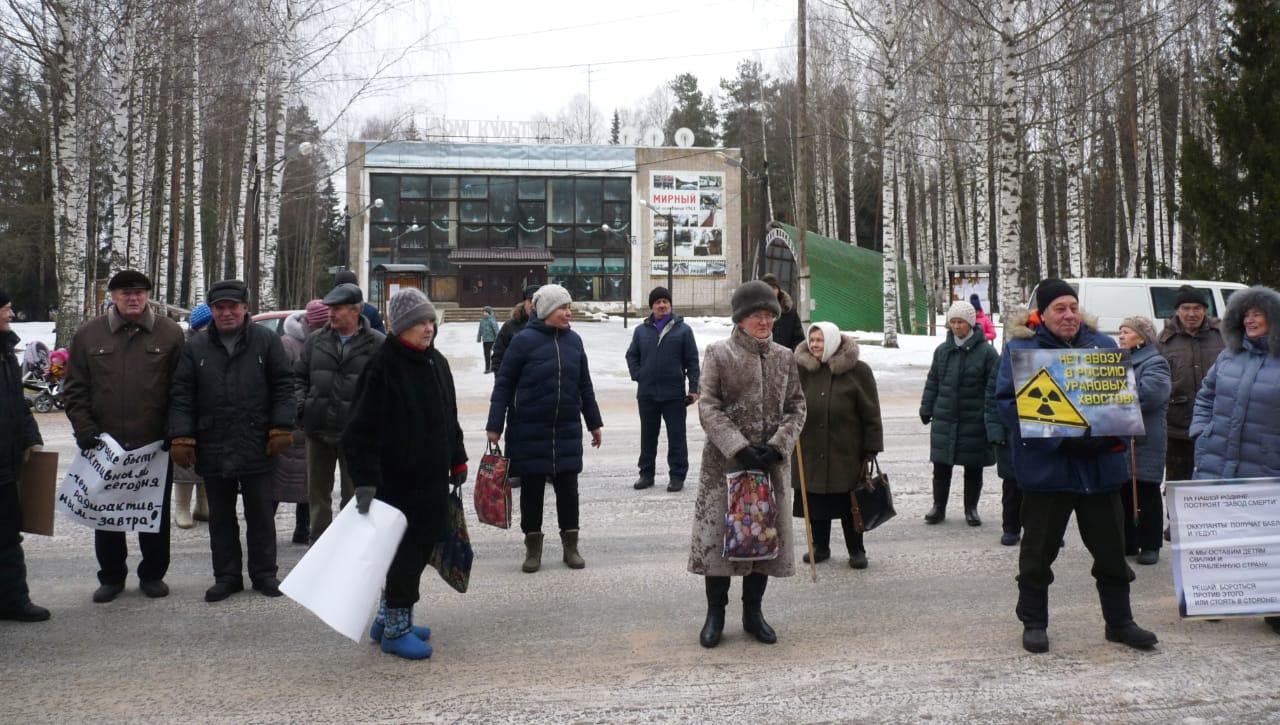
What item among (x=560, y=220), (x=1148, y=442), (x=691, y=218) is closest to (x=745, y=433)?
(x=1148, y=442)

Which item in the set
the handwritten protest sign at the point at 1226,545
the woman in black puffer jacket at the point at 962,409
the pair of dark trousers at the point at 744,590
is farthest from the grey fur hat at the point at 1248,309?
the pair of dark trousers at the point at 744,590

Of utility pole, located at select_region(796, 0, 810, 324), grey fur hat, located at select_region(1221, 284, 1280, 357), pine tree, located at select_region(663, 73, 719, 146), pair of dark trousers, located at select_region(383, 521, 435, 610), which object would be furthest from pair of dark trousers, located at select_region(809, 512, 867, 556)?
pine tree, located at select_region(663, 73, 719, 146)

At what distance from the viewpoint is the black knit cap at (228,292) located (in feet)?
20.4

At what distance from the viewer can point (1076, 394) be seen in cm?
500

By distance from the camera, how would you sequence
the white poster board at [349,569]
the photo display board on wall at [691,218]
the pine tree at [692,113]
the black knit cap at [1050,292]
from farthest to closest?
1. the pine tree at [692,113]
2. the photo display board on wall at [691,218]
3. the black knit cap at [1050,292]
4. the white poster board at [349,569]

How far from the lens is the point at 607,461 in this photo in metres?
11.5

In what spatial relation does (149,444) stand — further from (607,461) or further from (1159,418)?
(1159,418)

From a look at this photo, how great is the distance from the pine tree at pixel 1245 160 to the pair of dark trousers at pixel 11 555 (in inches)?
854

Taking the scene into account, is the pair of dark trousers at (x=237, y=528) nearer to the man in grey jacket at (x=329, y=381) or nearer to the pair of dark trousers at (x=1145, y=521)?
the man in grey jacket at (x=329, y=381)

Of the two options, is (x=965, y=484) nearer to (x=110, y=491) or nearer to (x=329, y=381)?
(x=329, y=381)

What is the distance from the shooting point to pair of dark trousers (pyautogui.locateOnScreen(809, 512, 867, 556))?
680 cm

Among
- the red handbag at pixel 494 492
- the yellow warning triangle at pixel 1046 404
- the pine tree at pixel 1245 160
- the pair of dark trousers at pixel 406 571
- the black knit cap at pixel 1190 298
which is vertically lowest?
the pair of dark trousers at pixel 406 571

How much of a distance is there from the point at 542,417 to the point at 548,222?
55508 millimetres

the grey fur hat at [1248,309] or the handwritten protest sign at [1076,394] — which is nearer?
the handwritten protest sign at [1076,394]
